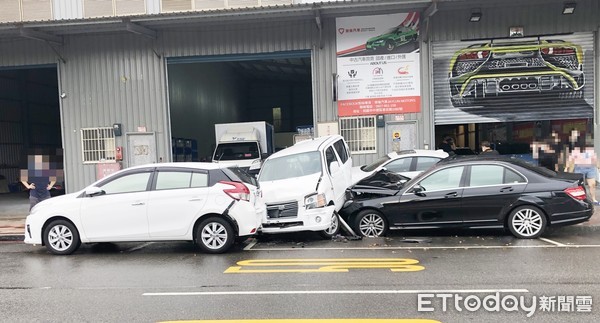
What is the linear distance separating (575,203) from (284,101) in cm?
2898

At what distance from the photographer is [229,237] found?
25.1 ft

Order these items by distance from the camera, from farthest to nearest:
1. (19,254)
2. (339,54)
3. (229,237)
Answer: (339,54) < (19,254) < (229,237)

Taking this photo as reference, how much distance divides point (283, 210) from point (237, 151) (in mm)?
6852

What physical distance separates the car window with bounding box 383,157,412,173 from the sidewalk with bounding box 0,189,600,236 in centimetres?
383

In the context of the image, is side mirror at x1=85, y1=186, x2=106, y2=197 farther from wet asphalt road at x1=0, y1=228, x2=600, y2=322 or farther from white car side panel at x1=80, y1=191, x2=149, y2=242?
wet asphalt road at x1=0, y1=228, x2=600, y2=322

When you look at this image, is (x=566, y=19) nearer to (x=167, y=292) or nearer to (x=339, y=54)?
(x=339, y=54)

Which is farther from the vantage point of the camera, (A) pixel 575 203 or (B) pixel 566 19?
(B) pixel 566 19

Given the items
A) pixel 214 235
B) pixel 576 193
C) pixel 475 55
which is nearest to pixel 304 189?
pixel 214 235

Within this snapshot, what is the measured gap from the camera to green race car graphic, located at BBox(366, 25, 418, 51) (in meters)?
13.8

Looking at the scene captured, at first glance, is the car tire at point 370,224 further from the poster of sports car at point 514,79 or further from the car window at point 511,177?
the poster of sports car at point 514,79

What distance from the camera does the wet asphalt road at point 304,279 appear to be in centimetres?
476

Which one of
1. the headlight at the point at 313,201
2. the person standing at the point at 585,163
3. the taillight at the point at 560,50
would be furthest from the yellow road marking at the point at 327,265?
the taillight at the point at 560,50

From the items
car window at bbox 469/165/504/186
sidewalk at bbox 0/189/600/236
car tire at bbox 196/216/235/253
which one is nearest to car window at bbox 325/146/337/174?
car tire at bbox 196/216/235/253

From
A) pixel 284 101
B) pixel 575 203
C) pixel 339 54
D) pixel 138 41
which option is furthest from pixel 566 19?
pixel 284 101
